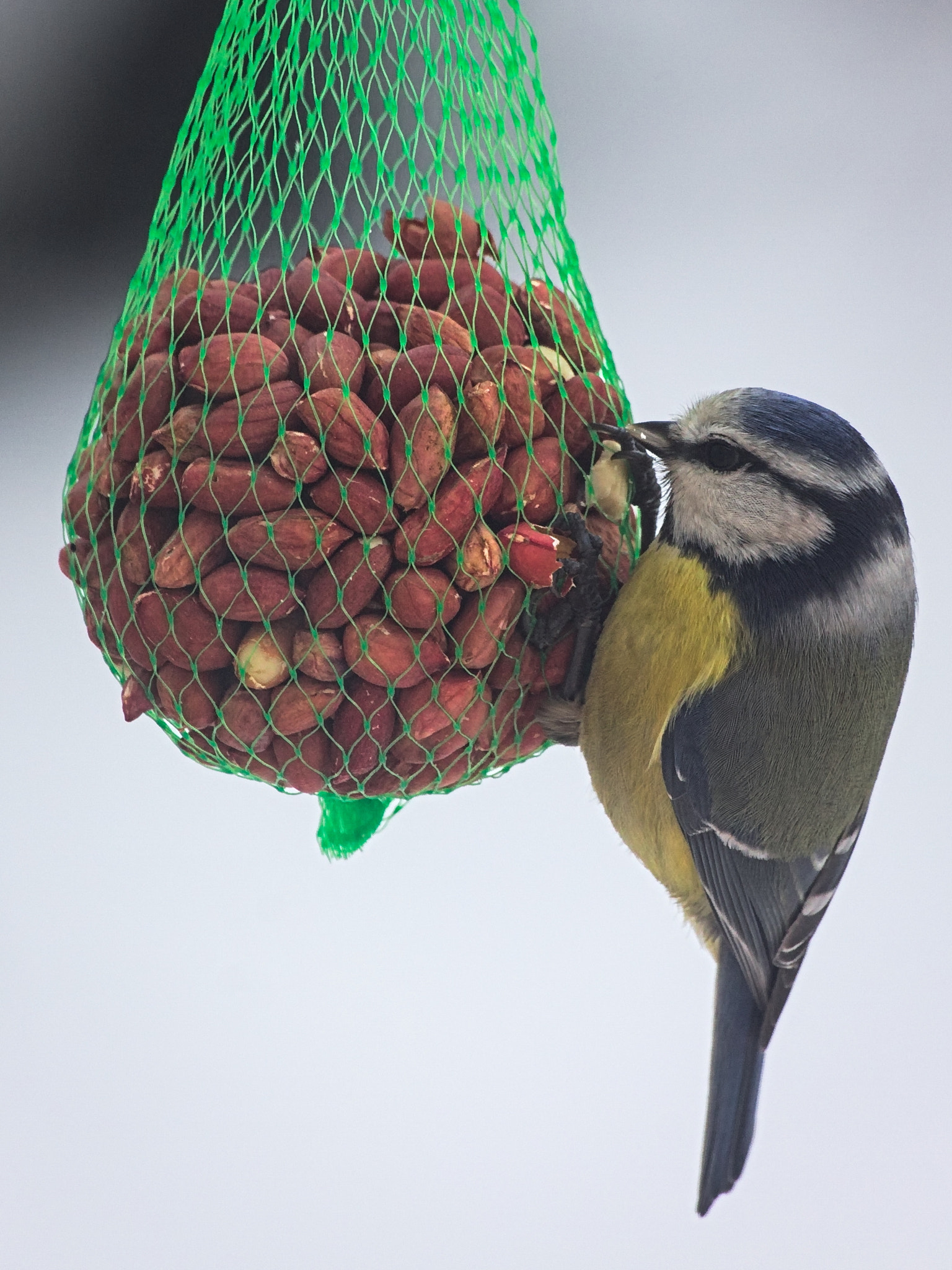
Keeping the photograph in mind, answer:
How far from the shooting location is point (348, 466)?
1.06m

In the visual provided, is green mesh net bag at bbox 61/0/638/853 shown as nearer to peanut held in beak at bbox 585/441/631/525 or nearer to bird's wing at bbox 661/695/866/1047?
peanut held in beak at bbox 585/441/631/525

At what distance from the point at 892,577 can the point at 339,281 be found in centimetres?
57

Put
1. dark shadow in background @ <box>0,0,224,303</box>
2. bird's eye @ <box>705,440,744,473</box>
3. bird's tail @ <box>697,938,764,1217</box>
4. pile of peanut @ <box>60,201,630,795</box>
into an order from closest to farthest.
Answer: pile of peanut @ <box>60,201,630,795</box>, bird's eye @ <box>705,440,744,473</box>, bird's tail @ <box>697,938,764,1217</box>, dark shadow in background @ <box>0,0,224,303</box>

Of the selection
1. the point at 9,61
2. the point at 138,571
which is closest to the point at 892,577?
the point at 138,571

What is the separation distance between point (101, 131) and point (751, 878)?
138cm

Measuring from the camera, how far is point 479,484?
3.51 ft

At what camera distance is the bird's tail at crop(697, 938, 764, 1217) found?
4.56 ft

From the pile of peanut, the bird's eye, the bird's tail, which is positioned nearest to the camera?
the pile of peanut

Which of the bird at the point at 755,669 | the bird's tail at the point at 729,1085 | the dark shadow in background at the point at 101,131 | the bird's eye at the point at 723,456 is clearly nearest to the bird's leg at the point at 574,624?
the bird at the point at 755,669

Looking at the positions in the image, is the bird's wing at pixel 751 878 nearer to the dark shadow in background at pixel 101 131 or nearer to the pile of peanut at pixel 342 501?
the pile of peanut at pixel 342 501

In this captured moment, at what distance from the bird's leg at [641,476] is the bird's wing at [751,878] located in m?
0.19

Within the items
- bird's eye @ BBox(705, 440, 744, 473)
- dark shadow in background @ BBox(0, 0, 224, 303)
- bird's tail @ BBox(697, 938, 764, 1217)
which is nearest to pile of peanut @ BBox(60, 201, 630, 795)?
bird's eye @ BBox(705, 440, 744, 473)

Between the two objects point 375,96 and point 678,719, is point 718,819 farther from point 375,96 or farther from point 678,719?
point 375,96

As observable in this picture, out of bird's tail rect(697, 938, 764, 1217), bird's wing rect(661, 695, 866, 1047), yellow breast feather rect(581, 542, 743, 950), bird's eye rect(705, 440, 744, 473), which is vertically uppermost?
bird's eye rect(705, 440, 744, 473)
